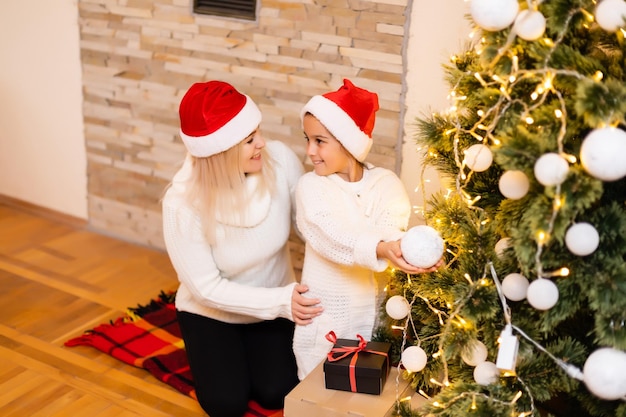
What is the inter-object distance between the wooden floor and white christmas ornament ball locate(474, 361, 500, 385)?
3.23 feet

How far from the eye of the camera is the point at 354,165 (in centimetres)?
205

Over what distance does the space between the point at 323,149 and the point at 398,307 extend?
1.52 ft

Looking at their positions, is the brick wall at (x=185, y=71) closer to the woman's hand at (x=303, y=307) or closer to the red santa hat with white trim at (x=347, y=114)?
the red santa hat with white trim at (x=347, y=114)

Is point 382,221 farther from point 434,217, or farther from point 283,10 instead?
point 283,10

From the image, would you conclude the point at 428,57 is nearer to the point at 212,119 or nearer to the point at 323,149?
the point at 323,149

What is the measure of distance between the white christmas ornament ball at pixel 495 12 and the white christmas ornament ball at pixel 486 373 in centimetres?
72

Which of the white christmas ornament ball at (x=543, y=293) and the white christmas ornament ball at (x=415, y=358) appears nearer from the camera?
the white christmas ornament ball at (x=543, y=293)

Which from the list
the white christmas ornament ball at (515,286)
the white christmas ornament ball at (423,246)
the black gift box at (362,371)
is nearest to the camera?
the white christmas ornament ball at (515,286)

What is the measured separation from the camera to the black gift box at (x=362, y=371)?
1862 millimetres

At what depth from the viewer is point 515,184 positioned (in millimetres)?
1492

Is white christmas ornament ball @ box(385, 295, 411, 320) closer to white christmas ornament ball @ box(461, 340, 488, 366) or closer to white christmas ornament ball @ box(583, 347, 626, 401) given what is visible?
white christmas ornament ball @ box(461, 340, 488, 366)

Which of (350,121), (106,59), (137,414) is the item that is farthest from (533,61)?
(106,59)

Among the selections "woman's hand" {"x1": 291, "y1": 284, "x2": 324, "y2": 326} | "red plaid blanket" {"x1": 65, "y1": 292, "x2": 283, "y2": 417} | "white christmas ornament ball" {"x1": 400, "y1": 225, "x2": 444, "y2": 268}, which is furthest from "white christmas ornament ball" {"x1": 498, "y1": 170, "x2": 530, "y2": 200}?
"red plaid blanket" {"x1": 65, "y1": 292, "x2": 283, "y2": 417}

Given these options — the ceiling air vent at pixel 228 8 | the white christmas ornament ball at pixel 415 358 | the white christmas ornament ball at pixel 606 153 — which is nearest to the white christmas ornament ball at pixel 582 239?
the white christmas ornament ball at pixel 606 153
